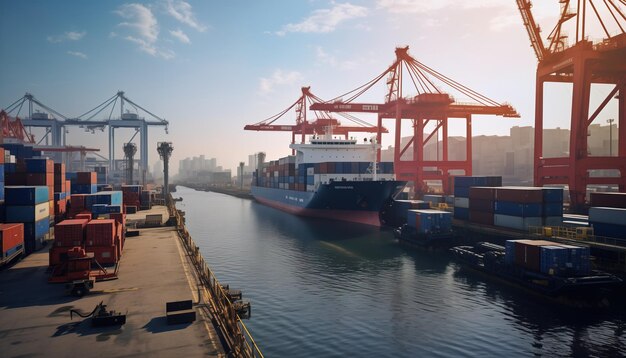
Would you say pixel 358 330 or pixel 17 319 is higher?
pixel 17 319

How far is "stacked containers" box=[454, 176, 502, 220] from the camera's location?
140ft

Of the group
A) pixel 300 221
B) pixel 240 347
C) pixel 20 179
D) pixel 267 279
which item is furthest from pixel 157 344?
pixel 300 221

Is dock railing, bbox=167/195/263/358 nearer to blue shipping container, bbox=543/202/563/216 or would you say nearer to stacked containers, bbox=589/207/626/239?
stacked containers, bbox=589/207/626/239

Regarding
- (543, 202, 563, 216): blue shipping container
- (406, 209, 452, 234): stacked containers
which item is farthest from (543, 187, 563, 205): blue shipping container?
(406, 209, 452, 234): stacked containers

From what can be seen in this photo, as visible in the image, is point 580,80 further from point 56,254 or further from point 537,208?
point 56,254

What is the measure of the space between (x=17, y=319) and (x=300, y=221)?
45.0m

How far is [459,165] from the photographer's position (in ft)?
234

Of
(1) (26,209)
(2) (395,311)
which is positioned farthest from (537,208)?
(1) (26,209)

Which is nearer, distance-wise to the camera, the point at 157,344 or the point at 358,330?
the point at 157,344

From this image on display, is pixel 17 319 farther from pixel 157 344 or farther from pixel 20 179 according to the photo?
pixel 20 179

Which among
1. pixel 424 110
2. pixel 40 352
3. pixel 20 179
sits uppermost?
pixel 424 110

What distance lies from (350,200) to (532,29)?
33133 mm

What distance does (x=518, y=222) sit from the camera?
33.9m

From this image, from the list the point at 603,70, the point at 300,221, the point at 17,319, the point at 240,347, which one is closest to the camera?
the point at 240,347
